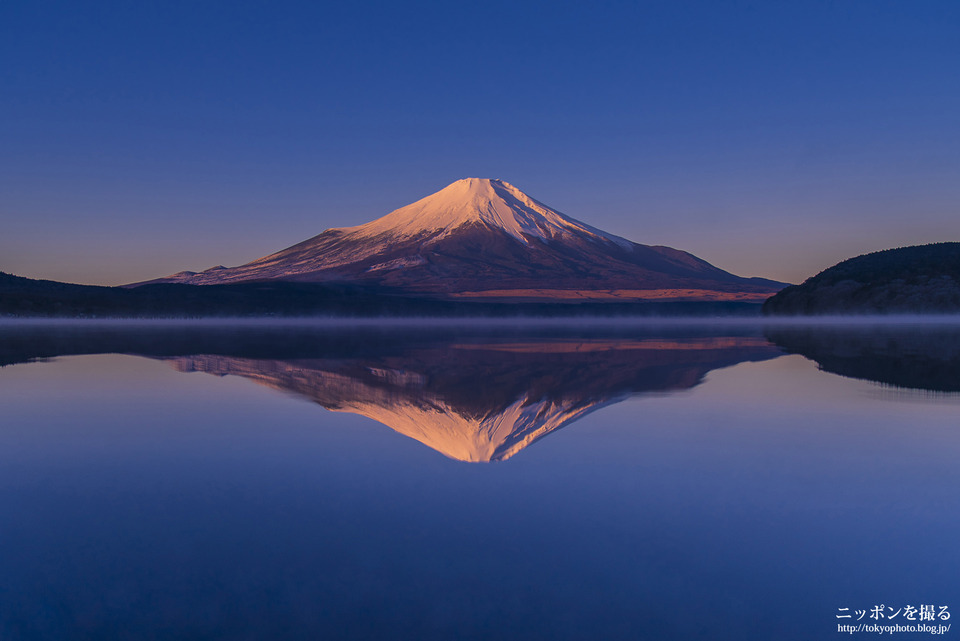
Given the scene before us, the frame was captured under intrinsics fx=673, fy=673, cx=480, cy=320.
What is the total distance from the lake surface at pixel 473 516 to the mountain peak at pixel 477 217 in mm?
165978

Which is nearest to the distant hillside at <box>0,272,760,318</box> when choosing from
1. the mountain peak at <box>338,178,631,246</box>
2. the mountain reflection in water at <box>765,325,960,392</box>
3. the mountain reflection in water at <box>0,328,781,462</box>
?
the mountain peak at <box>338,178,631,246</box>

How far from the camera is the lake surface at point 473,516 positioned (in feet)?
13.2

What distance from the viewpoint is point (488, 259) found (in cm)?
16350

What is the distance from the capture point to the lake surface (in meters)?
4.03

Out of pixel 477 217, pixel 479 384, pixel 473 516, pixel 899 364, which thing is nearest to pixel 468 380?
pixel 479 384

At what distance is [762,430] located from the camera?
372 inches

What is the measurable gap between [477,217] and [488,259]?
924 inches

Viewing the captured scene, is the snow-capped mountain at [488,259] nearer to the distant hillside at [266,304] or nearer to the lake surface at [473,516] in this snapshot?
the distant hillside at [266,304]

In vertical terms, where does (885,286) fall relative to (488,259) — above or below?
below

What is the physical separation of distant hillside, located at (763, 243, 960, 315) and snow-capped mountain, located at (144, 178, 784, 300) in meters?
32.3

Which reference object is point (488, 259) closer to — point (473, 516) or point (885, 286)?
point (885, 286)

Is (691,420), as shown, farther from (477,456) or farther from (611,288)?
(611,288)

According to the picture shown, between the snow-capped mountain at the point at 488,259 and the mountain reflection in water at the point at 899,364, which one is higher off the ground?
the snow-capped mountain at the point at 488,259

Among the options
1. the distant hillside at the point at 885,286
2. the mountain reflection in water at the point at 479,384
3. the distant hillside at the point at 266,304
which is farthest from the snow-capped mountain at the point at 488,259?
the mountain reflection in water at the point at 479,384
